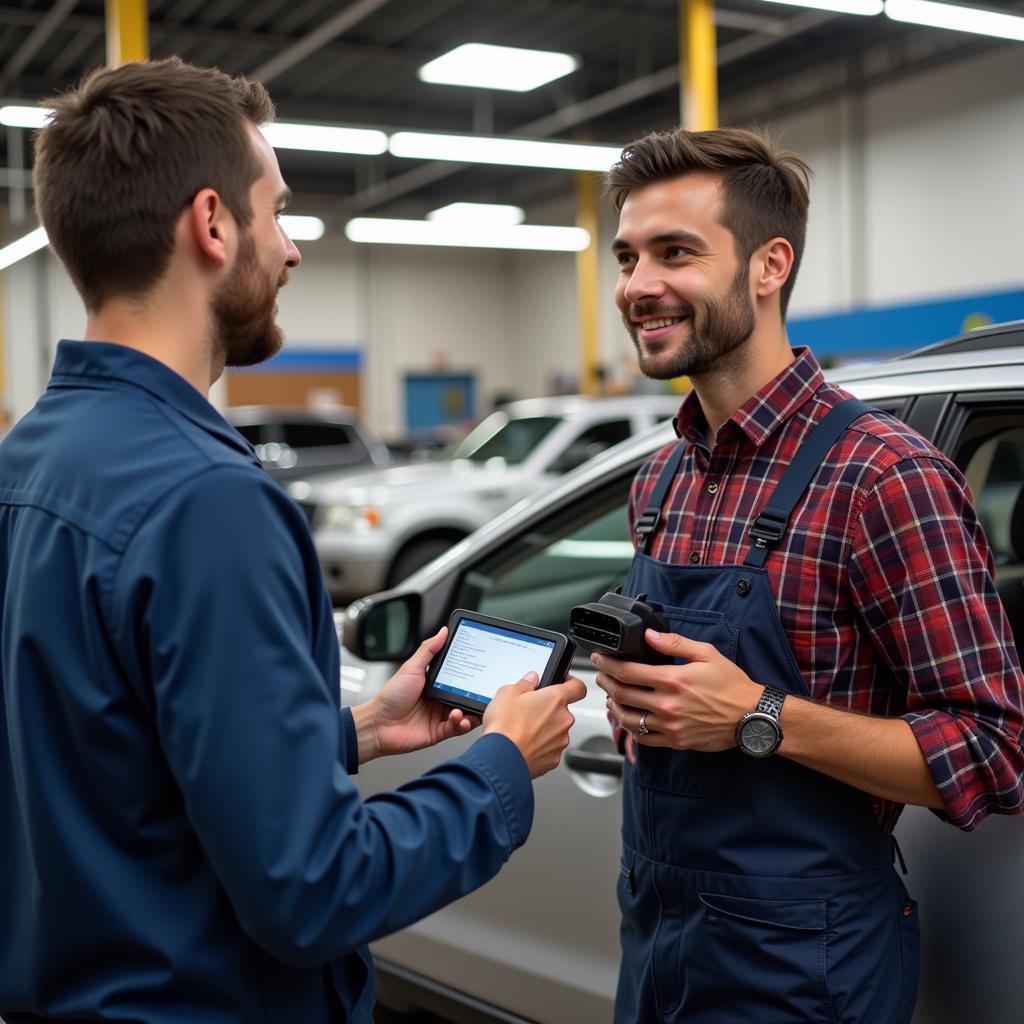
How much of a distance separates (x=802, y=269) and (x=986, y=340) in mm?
14258

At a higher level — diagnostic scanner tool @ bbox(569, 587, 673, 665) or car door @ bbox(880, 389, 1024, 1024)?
diagnostic scanner tool @ bbox(569, 587, 673, 665)

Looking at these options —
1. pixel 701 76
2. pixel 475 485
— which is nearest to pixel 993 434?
pixel 475 485

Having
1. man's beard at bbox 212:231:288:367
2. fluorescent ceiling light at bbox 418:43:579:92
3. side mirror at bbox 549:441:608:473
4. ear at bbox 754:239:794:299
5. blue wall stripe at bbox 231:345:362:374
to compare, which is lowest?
side mirror at bbox 549:441:608:473

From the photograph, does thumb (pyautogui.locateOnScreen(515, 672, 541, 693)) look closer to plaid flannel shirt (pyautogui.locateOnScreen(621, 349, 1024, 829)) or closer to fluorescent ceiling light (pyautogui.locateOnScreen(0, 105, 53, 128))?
plaid flannel shirt (pyautogui.locateOnScreen(621, 349, 1024, 829))

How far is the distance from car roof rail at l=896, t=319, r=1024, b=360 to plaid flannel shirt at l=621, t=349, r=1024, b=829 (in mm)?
506

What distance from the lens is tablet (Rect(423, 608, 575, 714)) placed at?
1501 mm

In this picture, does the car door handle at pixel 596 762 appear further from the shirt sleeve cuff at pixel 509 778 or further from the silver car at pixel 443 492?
the silver car at pixel 443 492

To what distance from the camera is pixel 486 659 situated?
155cm

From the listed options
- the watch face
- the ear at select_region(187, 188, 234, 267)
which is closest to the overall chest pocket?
the watch face

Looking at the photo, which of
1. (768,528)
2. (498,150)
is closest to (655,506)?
(768,528)

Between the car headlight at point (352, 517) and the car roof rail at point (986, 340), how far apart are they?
20.8 feet

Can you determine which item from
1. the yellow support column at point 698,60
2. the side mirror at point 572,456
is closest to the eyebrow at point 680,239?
the side mirror at point 572,456

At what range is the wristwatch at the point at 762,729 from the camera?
1.49 meters

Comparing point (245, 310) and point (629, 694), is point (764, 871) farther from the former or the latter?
point (245, 310)
